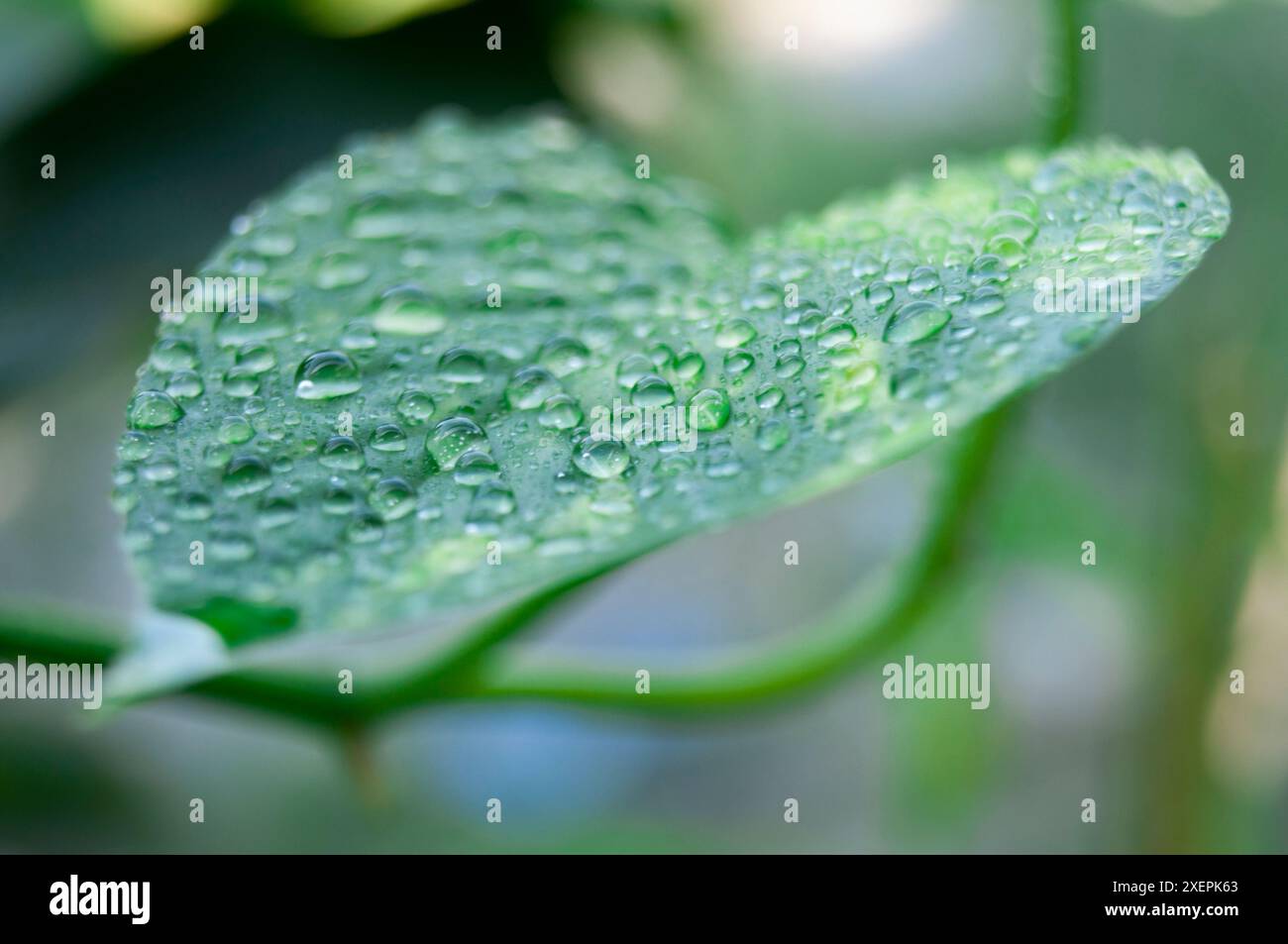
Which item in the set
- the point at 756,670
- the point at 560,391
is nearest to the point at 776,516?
the point at 756,670

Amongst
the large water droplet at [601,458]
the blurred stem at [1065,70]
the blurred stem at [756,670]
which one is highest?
the blurred stem at [1065,70]

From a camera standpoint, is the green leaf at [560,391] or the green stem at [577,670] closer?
the green leaf at [560,391]

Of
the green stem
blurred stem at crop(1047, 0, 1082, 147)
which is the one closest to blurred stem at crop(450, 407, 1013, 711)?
the green stem

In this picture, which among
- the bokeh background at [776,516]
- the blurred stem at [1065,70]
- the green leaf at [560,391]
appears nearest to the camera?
the green leaf at [560,391]

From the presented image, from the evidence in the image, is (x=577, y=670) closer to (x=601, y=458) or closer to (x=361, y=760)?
(x=361, y=760)

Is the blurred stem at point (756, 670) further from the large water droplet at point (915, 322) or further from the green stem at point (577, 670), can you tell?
the large water droplet at point (915, 322)

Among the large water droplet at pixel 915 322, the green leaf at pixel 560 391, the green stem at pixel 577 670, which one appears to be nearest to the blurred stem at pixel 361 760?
the green stem at pixel 577 670
